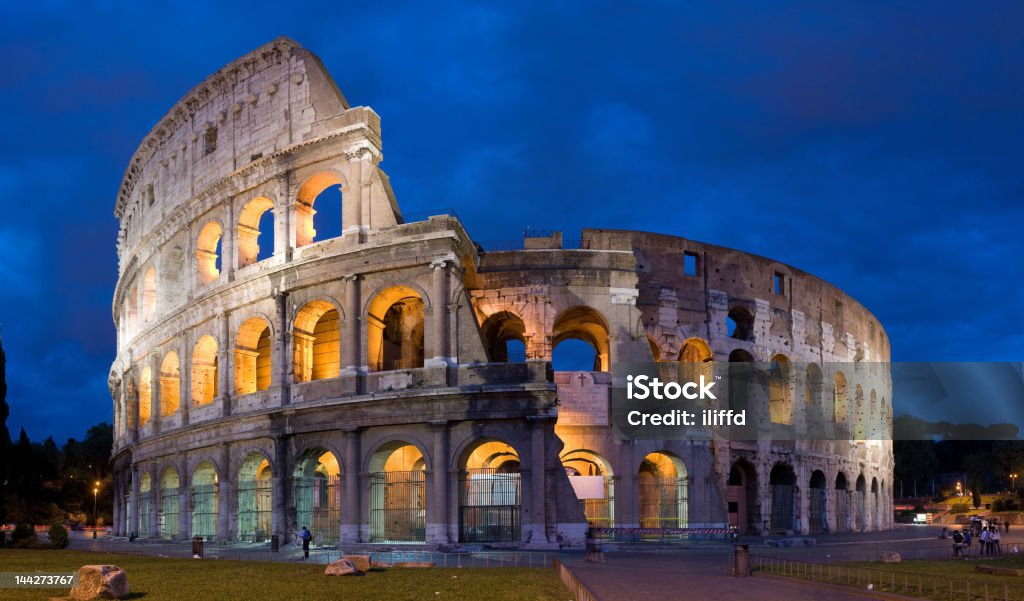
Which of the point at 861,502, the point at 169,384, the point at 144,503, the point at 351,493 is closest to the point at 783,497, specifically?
the point at 861,502

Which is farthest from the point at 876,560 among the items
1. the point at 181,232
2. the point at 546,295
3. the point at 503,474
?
the point at 181,232

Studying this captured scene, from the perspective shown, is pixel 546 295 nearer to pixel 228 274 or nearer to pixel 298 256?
pixel 298 256

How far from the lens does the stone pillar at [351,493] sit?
1003 inches

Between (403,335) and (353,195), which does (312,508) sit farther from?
(353,195)

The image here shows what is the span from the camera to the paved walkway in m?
13.9

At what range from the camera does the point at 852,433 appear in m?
41.0

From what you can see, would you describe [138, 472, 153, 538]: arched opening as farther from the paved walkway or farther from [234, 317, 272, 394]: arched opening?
the paved walkway

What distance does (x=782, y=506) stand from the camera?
115 ft

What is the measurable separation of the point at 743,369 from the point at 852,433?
33.2 feet

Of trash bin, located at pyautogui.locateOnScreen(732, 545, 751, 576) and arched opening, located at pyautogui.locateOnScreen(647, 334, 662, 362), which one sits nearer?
trash bin, located at pyautogui.locateOnScreen(732, 545, 751, 576)

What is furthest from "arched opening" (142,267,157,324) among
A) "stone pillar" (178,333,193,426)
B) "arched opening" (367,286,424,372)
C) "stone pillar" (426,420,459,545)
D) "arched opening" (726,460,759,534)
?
"arched opening" (726,460,759,534)

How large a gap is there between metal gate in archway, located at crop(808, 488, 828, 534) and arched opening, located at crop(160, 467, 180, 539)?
23.8 meters

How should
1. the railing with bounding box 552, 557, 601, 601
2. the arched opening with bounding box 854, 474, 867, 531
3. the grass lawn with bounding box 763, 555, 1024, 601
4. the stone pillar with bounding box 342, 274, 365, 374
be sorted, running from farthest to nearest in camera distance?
the arched opening with bounding box 854, 474, 867, 531 → the stone pillar with bounding box 342, 274, 365, 374 → the grass lawn with bounding box 763, 555, 1024, 601 → the railing with bounding box 552, 557, 601, 601

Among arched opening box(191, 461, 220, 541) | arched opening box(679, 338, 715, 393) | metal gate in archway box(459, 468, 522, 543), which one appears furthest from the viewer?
arched opening box(679, 338, 715, 393)
